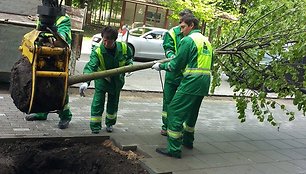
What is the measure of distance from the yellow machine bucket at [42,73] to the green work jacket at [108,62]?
1.60m

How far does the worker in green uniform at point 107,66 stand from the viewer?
→ 5434 mm

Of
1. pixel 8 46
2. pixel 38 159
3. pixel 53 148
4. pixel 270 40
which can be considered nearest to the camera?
pixel 38 159

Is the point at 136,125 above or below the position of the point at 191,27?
below

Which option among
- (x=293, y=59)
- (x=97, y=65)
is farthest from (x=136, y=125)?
(x=293, y=59)

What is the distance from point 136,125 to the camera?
667 cm

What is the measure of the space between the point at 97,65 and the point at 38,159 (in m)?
1.55

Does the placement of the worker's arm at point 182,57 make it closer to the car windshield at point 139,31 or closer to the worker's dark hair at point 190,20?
the worker's dark hair at point 190,20

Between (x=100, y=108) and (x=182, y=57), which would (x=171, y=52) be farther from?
(x=100, y=108)

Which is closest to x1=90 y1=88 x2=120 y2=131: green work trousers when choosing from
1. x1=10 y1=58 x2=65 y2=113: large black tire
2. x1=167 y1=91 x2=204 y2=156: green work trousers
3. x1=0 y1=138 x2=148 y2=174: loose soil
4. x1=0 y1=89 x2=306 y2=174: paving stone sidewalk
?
x1=0 y1=89 x2=306 y2=174: paving stone sidewalk

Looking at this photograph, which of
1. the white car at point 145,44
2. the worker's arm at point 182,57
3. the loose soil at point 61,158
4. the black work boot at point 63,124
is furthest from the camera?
the white car at point 145,44

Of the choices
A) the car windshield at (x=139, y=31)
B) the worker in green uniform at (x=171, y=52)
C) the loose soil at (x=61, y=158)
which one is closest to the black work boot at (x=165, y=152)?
the loose soil at (x=61, y=158)

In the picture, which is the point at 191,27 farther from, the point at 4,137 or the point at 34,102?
the point at 4,137

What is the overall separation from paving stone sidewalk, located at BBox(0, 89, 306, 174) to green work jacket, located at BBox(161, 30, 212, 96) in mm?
982

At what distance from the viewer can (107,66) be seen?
221 inches
